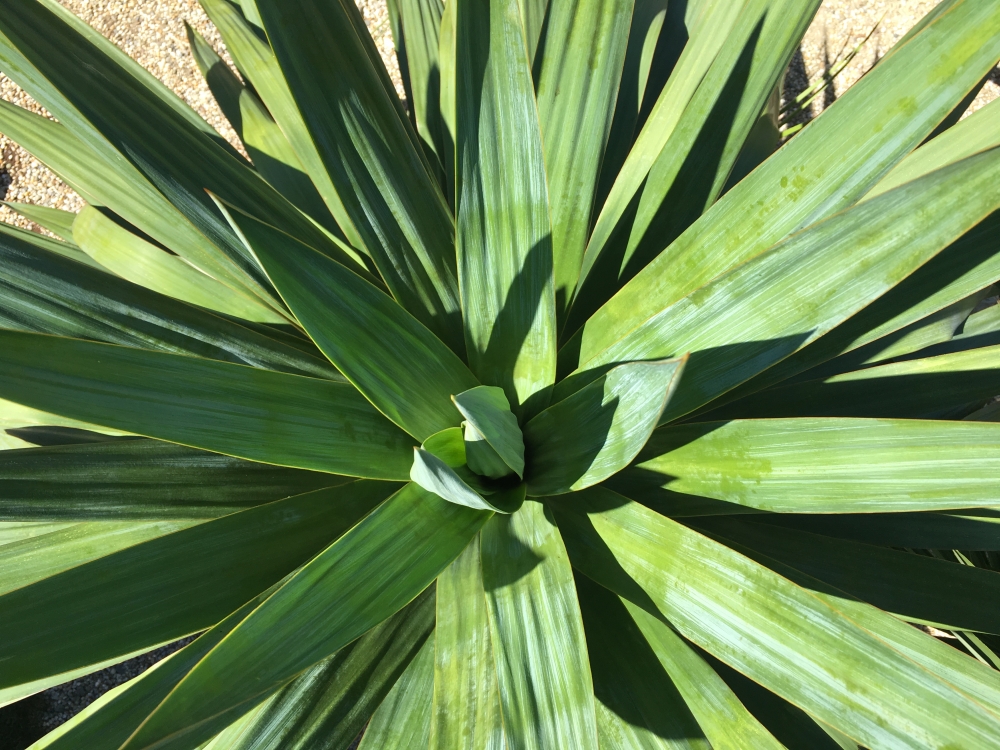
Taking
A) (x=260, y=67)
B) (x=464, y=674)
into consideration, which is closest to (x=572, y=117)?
(x=260, y=67)

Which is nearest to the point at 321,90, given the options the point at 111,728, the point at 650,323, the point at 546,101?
the point at 546,101

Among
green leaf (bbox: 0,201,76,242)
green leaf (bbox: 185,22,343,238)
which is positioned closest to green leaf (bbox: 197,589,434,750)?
green leaf (bbox: 185,22,343,238)

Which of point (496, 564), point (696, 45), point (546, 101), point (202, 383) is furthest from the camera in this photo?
point (696, 45)

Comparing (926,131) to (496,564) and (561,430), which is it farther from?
(496,564)

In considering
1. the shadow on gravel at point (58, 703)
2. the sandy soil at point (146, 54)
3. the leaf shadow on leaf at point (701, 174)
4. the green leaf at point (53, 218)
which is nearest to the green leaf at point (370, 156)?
the leaf shadow on leaf at point (701, 174)

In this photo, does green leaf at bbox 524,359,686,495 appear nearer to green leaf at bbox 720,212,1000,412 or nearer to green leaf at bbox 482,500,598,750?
green leaf at bbox 482,500,598,750

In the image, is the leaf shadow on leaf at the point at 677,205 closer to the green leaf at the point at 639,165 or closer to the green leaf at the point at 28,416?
the green leaf at the point at 639,165

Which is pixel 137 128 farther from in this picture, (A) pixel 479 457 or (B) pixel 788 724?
(B) pixel 788 724
